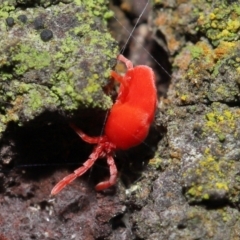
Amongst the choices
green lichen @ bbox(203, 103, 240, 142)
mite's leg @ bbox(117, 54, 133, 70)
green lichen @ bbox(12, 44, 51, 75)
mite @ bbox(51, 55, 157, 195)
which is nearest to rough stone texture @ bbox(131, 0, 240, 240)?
green lichen @ bbox(203, 103, 240, 142)

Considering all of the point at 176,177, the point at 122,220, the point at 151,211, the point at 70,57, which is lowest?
the point at 122,220

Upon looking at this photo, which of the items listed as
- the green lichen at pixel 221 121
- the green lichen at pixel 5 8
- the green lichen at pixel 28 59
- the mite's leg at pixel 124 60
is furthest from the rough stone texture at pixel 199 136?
the green lichen at pixel 5 8

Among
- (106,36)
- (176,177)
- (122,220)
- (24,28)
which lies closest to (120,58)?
(106,36)

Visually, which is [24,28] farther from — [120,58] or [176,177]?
[176,177]

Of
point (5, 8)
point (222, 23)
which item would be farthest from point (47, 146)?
point (222, 23)

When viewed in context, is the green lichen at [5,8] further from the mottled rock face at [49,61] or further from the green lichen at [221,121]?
the green lichen at [221,121]

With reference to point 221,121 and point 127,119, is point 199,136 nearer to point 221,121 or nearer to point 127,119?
point 221,121

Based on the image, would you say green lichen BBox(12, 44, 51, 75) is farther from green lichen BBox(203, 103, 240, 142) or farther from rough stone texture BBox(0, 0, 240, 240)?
green lichen BBox(203, 103, 240, 142)
